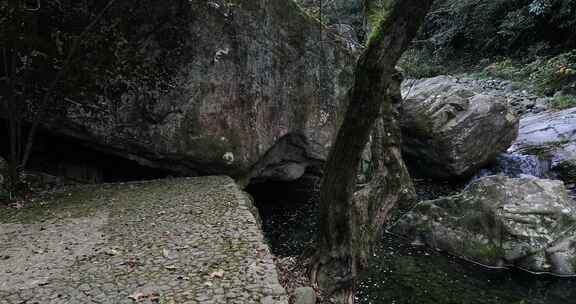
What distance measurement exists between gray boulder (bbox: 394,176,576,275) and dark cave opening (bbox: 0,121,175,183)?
6336mm

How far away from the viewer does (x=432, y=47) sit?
29859 millimetres

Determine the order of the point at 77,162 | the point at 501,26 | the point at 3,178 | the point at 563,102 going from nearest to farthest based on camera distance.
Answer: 1. the point at 3,178
2. the point at 77,162
3. the point at 563,102
4. the point at 501,26

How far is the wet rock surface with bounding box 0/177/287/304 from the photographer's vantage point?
14.7 ft

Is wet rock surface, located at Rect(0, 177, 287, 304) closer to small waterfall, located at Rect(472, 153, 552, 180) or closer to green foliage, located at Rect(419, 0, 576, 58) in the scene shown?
small waterfall, located at Rect(472, 153, 552, 180)

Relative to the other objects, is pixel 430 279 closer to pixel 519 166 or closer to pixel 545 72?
pixel 519 166

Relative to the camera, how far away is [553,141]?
14047 millimetres

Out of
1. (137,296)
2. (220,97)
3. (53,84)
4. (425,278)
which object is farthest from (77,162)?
(425,278)

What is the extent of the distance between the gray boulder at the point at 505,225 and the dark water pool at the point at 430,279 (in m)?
0.32

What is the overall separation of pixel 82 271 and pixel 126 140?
4659 millimetres

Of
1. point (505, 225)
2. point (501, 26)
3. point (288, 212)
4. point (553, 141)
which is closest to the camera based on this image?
point (505, 225)

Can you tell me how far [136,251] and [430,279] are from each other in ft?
19.2

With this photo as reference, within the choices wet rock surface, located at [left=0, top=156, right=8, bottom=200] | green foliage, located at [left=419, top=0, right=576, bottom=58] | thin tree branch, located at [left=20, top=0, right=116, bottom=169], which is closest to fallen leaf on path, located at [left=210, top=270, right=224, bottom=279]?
wet rock surface, located at [left=0, top=156, right=8, bottom=200]

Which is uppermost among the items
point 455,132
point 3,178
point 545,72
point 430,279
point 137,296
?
point 545,72

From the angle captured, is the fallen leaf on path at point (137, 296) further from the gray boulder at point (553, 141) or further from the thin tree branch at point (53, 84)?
the gray boulder at point (553, 141)
